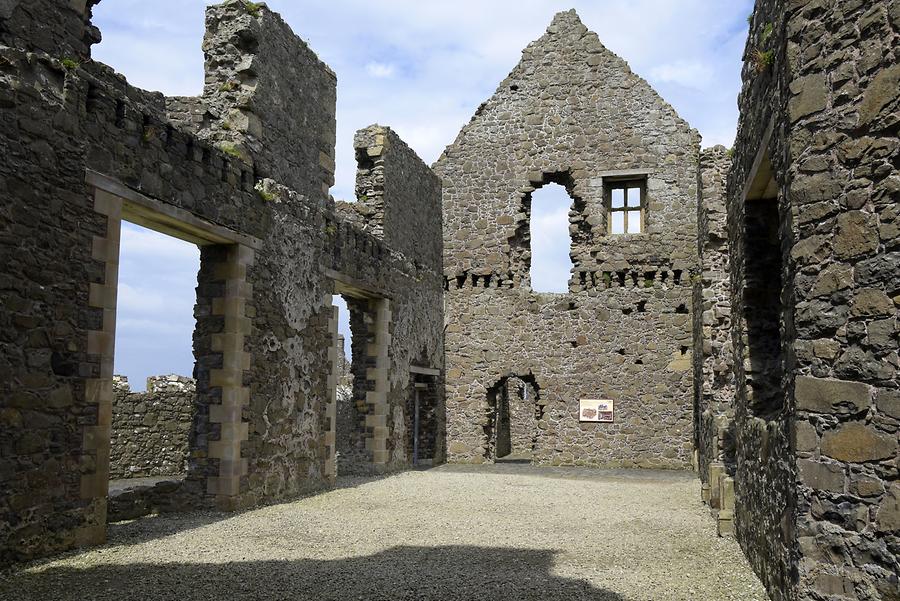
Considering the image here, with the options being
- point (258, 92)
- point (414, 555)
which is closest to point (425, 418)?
point (258, 92)

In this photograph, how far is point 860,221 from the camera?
14.4 ft

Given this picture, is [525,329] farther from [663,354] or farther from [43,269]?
[43,269]

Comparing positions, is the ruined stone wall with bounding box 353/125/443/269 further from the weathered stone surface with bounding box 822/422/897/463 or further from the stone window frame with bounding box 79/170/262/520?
the weathered stone surface with bounding box 822/422/897/463

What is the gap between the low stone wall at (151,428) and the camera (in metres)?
12.8

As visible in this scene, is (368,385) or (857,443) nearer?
(857,443)

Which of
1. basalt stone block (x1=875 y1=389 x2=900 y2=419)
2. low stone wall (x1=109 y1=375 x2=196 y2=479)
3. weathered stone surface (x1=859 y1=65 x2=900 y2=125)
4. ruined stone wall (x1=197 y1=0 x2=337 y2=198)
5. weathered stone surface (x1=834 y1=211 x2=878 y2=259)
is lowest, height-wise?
low stone wall (x1=109 y1=375 x2=196 y2=479)

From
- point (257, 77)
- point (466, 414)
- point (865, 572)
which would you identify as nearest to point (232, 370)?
point (257, 77)

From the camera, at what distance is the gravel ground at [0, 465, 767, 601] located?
564 centimetres

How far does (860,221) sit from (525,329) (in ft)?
43.3

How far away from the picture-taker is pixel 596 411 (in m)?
16.9

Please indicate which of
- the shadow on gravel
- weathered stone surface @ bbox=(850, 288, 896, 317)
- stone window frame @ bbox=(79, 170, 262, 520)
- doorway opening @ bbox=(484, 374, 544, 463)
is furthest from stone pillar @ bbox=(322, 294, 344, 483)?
doorway opening @ bbox=(484, 374, 544, 463)

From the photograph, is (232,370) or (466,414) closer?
(232,370)

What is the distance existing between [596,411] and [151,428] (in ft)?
28.6

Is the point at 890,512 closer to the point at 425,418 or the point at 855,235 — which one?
the point at 855,235
